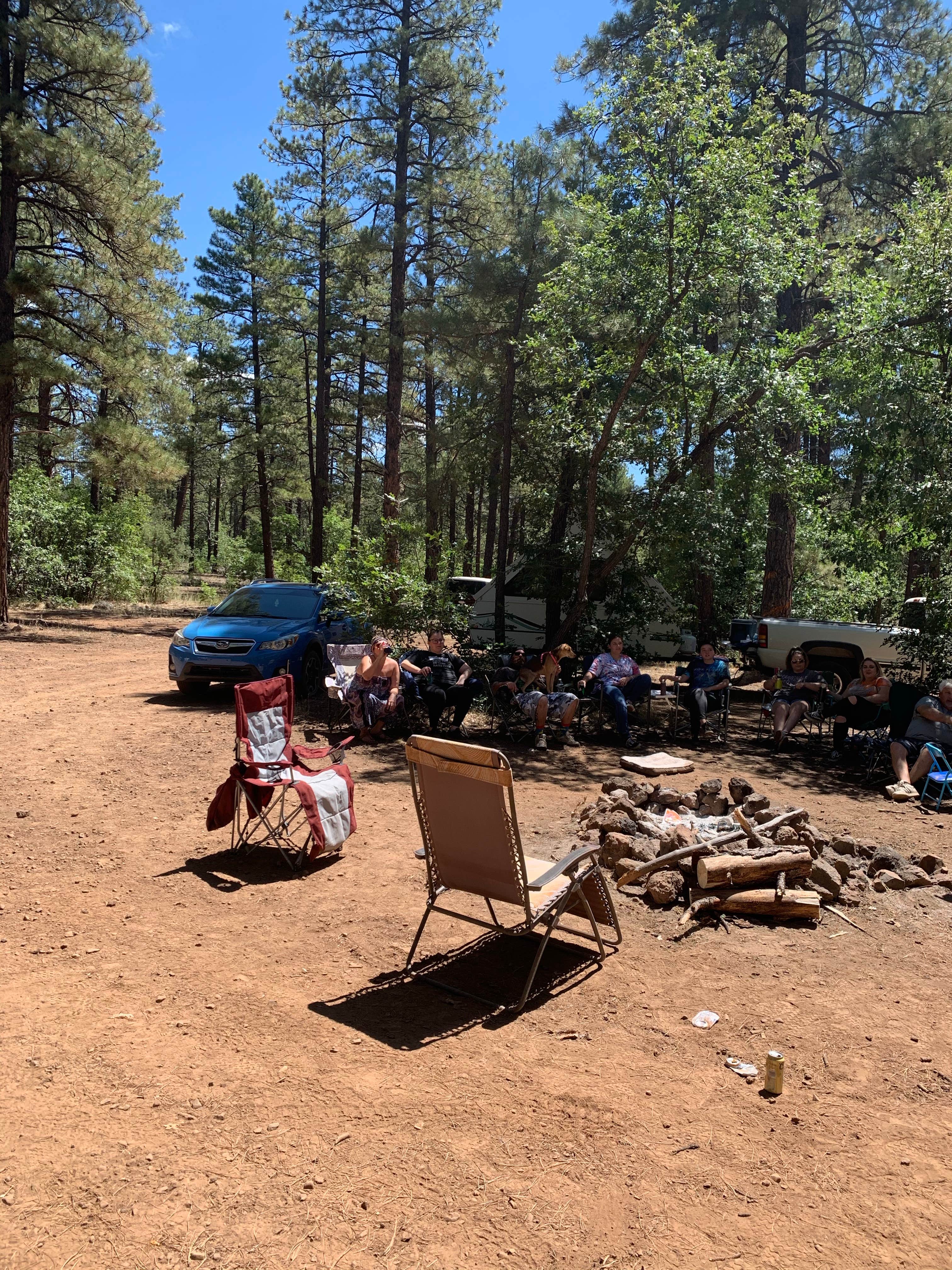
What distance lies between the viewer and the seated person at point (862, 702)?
835 centimetres

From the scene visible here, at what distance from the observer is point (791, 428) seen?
31.4 feet

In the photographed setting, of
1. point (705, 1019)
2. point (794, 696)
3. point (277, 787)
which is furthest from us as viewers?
point (794, 696)

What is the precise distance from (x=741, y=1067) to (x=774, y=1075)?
206mm

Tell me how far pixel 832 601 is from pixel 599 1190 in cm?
1642

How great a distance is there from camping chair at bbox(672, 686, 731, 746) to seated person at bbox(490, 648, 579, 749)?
1.04 m

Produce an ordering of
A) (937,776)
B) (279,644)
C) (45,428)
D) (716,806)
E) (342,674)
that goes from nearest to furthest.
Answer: (716,806) < (937,776) < (342,674) < (279,644) < (45,428)

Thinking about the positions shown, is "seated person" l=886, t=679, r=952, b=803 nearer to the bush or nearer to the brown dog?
the brown dog

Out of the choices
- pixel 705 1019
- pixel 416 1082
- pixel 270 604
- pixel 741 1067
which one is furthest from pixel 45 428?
pixel 741 1067

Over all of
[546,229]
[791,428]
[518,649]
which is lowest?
[518,649]

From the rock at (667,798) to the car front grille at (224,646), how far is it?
5215 mm

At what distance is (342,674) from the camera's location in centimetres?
916

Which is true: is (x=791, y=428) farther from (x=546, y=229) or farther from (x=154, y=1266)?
(x=154, y=1266)

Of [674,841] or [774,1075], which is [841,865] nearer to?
[674,841]

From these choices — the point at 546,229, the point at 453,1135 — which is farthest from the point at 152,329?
the point at 453,1135
